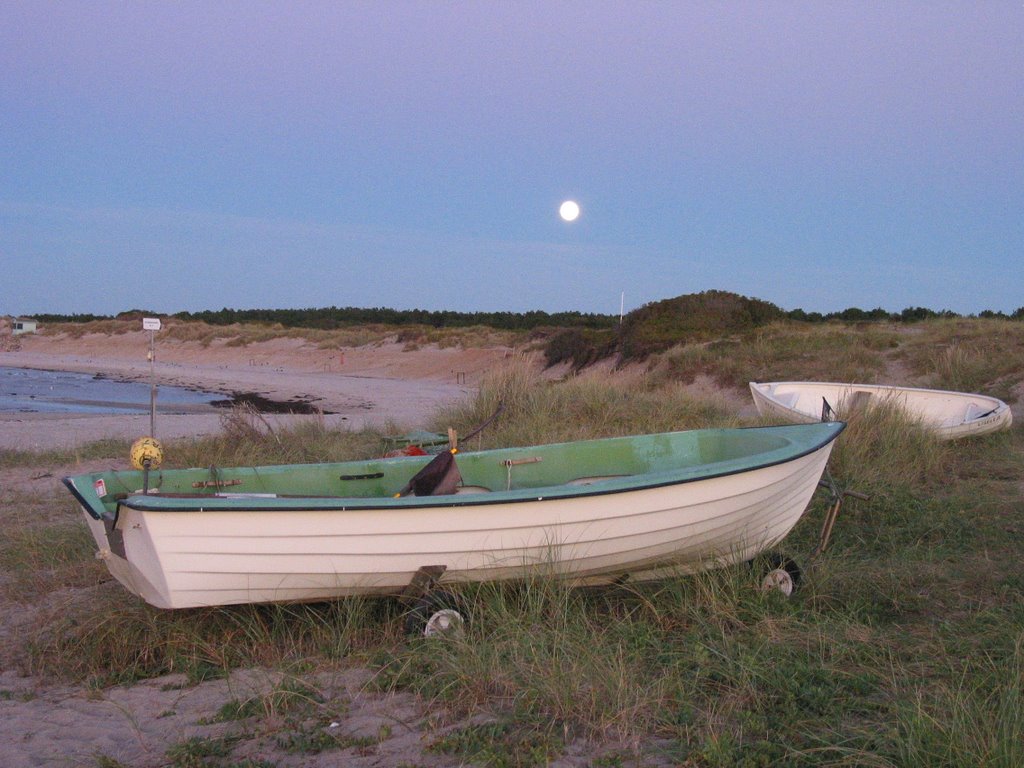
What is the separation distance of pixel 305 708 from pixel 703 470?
2.25m

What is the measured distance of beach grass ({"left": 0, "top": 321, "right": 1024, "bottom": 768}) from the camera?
295 centimetres

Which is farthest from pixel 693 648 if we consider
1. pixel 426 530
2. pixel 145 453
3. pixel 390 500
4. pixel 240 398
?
pixel 240 398

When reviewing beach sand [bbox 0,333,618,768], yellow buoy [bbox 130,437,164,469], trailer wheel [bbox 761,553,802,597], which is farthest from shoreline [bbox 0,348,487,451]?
trailer wheel [bbox 761,553,802,597]

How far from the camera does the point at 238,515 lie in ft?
12.7

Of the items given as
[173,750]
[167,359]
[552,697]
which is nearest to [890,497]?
[552,697]

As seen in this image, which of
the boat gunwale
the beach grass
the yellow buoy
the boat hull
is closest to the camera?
the beach grass

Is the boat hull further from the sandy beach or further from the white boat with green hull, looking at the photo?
the white boat with green hull

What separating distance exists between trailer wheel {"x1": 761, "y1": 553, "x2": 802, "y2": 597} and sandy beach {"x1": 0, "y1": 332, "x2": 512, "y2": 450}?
7.08 meters

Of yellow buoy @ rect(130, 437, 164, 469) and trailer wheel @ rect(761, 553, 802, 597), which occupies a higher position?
yellow buoy @ rect(130, 437, 164, 469)

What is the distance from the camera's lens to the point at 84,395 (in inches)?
909

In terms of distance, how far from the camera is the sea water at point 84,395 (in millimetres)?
19172

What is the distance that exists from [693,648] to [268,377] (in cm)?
2847

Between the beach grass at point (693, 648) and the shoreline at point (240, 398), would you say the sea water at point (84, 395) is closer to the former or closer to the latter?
the shoreline at point (240, 398)

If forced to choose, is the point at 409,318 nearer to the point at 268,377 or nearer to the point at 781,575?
the point at 268,377
